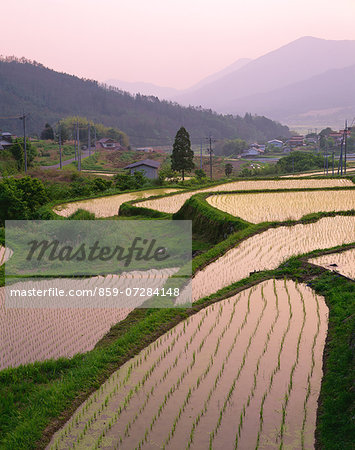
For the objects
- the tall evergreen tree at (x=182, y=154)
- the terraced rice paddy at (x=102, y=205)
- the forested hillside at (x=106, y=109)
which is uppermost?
the forested hillside at (x=106, y=109)

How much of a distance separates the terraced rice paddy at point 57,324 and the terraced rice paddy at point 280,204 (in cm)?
548

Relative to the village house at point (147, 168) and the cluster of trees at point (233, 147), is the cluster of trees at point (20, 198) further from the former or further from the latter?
the cluster of trees at point (233, 147)

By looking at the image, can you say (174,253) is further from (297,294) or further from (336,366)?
(336,366)

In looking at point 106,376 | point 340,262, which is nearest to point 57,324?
point 106,376

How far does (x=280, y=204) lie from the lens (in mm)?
15367

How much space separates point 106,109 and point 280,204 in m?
99.3

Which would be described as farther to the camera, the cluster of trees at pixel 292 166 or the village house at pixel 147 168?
the cluster of trees at pixel 292 166

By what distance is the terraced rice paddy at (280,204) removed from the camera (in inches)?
530

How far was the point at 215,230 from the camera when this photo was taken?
1256 centimetres

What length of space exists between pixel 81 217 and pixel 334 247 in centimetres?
820

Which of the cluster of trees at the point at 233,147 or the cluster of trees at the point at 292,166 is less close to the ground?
the cluster of trees at the point at 233,147

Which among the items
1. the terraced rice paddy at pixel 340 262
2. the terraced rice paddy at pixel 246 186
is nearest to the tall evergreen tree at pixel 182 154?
the terraced rice paddy at pixel 246 186

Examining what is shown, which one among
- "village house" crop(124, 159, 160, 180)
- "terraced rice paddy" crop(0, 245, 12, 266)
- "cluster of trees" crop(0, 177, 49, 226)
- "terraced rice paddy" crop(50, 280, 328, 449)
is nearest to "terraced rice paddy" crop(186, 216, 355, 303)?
"terraced rice paddy" crop(50, 280, 328, 449)

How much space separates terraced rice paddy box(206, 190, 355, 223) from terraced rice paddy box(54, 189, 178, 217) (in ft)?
12.7
